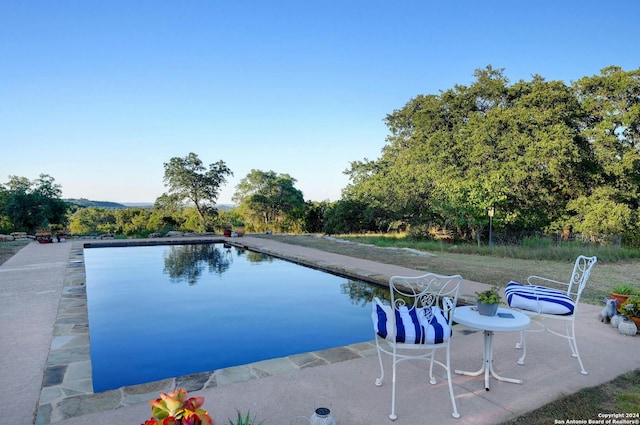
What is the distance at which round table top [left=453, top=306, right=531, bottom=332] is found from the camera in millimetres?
2346

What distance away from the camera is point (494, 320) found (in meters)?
2.46

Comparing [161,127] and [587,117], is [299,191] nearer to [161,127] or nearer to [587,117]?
[161,127]

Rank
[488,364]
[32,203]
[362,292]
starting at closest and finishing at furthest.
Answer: [488,364]
[362,292]
[32,203]

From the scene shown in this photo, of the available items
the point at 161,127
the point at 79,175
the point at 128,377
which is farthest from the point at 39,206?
the point at 128,377

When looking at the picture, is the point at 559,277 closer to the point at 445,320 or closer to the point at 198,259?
the point at 445,320

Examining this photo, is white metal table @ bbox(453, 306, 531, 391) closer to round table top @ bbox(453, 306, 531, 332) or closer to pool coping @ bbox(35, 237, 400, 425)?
round table top @ bbox(453, 306, 531, 332)

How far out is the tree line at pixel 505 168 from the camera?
40.4ft

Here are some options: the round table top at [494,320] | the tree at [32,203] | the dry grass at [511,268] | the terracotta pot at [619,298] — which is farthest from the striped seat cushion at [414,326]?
the tree at [32,203]

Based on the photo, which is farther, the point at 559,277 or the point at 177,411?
the point at 559,277

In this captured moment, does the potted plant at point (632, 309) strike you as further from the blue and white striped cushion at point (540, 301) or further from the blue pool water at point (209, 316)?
the blue pool water at point (209, 316)

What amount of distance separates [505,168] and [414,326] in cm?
1226

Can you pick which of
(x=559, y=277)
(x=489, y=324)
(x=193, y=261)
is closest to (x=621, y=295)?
(x=559, y=277)

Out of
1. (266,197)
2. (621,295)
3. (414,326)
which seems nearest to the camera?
(414,326)

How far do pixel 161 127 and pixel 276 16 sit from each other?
8777 millimetres
